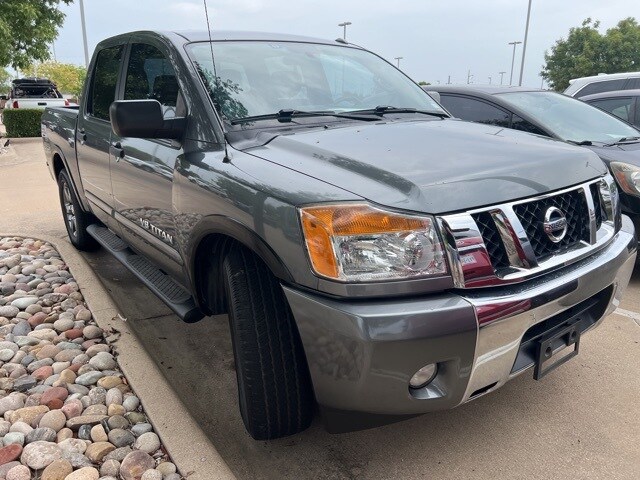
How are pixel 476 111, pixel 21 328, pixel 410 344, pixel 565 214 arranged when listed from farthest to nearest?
pixel 476 111 < pixel 21 328 < pixel 565 214 < pixel 410 344

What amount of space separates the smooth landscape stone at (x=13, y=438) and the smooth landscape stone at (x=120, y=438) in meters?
0.36

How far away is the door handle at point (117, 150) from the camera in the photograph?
3.26 m

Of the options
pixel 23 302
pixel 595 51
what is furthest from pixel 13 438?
pixel 595 51

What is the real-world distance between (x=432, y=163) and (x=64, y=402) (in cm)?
202

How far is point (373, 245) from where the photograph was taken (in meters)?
1.75

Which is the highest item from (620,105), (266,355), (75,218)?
(620,105)

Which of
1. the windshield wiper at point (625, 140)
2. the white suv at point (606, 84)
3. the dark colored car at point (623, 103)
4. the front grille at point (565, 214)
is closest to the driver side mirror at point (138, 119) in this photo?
the front grille at point (565, 214)

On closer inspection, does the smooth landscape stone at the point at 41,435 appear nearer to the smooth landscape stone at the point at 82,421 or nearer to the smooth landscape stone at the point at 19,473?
the smooth landscape stone at the point at 82,421

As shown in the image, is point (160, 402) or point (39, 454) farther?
point (160, 402)

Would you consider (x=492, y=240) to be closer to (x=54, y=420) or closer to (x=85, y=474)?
(x=85, y=474)

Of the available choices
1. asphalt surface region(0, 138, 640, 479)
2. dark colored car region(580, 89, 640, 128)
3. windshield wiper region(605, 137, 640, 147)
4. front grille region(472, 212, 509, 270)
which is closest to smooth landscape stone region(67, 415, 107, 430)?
asphalt surface region(0, 138, 640, 479)

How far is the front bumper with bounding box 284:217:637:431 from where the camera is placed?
167 cm

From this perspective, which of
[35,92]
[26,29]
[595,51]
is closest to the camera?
[26,29]

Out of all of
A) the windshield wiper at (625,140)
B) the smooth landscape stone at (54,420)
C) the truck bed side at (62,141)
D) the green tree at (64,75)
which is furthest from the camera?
the green tree at (64,75)
